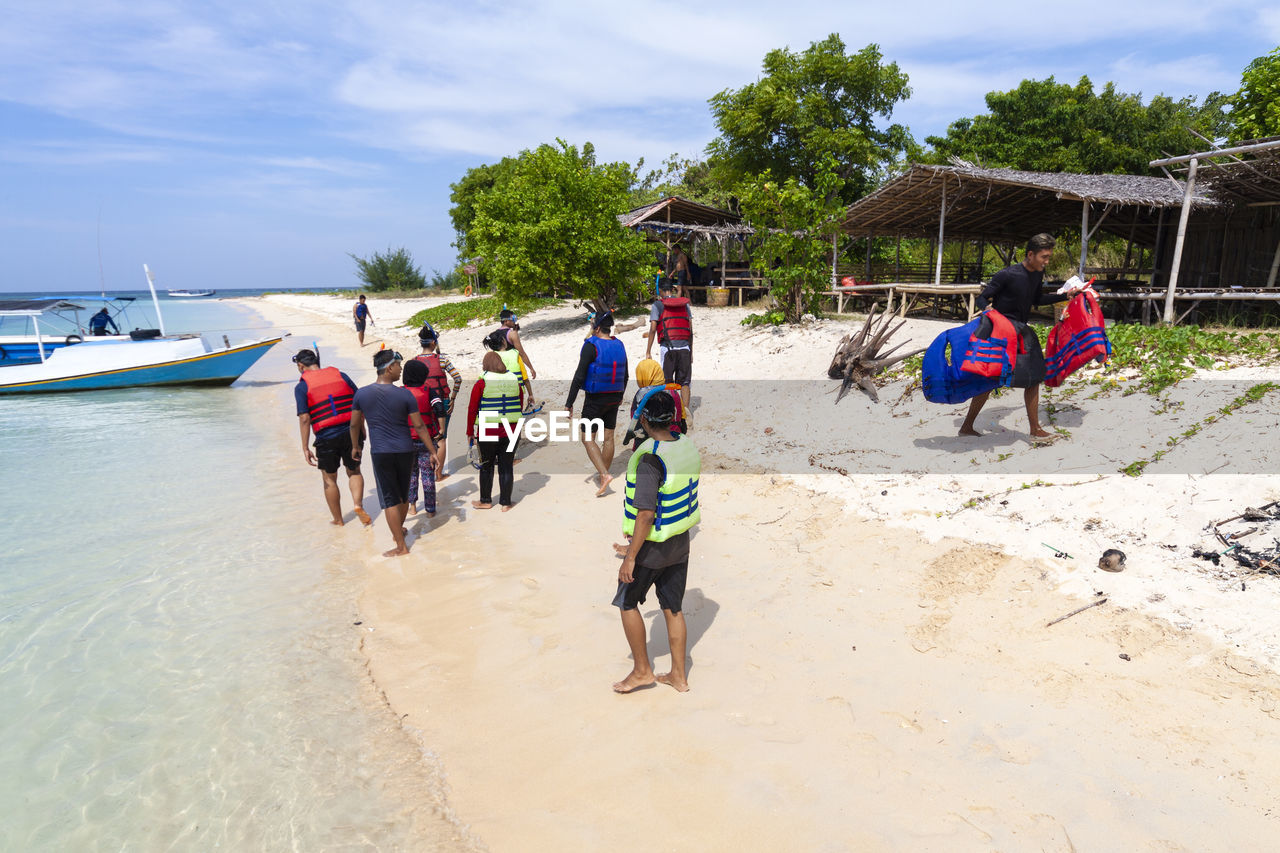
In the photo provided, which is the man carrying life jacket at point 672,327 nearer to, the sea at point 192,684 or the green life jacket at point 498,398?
the green life jacket at point 498,398

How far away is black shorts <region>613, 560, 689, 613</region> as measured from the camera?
149 inches

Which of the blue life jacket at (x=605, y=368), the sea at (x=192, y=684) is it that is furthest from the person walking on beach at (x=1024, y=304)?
the sea at (x=192, y=684)

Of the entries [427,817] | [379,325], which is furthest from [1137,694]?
[379,325]

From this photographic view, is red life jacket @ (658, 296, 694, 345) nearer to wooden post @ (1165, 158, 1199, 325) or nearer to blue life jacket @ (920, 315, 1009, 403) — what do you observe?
blue life jacket @ (920, 315, 1009, 403)

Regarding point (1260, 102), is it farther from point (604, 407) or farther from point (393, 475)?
point (393, 475)

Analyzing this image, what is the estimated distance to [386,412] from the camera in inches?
232

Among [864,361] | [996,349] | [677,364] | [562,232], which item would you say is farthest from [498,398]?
[562,232]

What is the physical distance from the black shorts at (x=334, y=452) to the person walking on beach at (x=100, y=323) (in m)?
15.5

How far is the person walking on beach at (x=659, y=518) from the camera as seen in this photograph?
11.8ft

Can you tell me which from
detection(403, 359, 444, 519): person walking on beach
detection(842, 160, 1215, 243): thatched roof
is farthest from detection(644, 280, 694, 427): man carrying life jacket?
detection(842, 160, 1215, 243): thatched roof

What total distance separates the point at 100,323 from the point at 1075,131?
36643 millimetres

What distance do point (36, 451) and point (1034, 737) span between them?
46.1ft

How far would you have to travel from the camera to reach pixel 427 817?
3252mm

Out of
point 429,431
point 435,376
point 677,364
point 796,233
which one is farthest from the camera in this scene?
point 796,233
